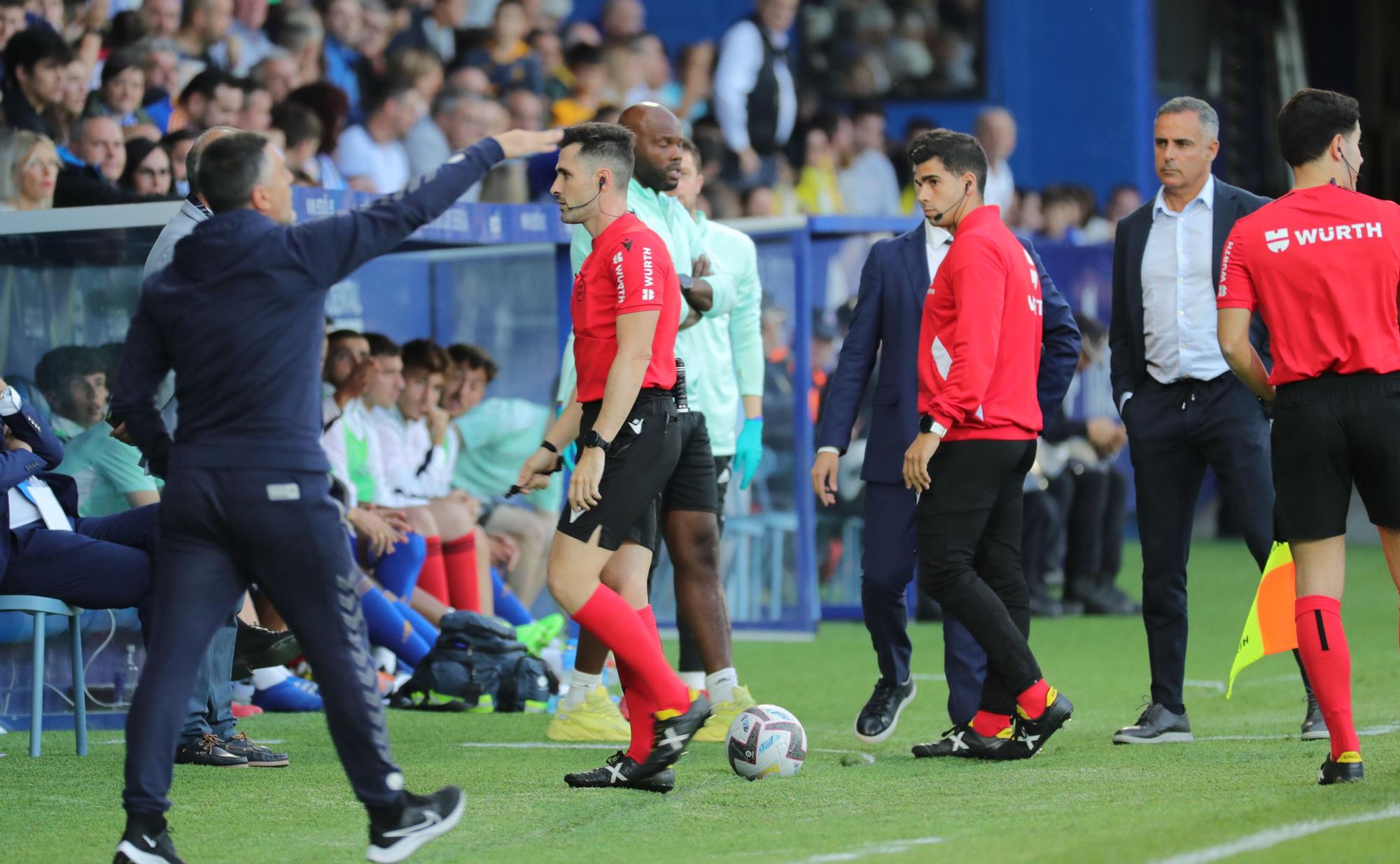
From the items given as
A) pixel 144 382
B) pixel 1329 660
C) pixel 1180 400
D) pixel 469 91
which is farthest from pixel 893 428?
pixel 469 91

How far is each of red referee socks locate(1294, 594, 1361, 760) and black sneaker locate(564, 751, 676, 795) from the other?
1886 mm

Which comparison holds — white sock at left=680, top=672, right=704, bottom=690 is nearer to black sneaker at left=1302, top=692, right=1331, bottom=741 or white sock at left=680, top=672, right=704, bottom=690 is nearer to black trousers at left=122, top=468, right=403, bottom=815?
black sneaker at left=1302, top=692, right=1331, bottom=741

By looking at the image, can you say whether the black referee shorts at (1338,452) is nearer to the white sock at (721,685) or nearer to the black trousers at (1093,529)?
the white sock at (721,685)

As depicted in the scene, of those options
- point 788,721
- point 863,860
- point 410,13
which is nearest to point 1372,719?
point 788,721

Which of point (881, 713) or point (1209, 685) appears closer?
point (881, 713)

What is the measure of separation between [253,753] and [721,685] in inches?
65.7

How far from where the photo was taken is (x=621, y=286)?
5652 millimetres

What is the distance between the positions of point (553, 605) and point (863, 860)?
6.77 m

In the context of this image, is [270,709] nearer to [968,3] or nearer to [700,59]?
[700,59]

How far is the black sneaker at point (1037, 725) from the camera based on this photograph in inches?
240

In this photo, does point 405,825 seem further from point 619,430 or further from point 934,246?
point 934,246

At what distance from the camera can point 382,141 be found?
42.2 ft

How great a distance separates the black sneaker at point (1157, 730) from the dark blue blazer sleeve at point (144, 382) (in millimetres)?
3469

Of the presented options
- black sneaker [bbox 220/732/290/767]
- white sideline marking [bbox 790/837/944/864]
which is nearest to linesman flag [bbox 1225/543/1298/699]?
white sideline marking [bbox 790/837/944/864]
